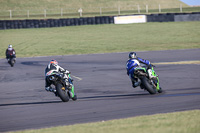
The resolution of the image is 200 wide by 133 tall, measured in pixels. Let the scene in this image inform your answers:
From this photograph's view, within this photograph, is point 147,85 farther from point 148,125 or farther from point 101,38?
point 101,38

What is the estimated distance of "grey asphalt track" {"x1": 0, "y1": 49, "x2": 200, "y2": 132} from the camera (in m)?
10.2

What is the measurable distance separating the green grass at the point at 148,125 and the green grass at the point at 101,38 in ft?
76.6

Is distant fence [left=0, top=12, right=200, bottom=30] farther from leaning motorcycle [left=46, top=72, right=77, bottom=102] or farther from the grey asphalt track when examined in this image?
leaning motorcycle [left=46, top=72, right=77, bottom=102]

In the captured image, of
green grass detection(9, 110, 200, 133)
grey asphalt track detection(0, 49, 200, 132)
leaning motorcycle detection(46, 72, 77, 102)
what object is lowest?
grey asphalt track detection(0, 49, 200, 132)

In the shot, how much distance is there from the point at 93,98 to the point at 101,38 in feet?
87.8

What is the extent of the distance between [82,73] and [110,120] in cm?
1092

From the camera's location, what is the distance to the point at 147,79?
13.1 m

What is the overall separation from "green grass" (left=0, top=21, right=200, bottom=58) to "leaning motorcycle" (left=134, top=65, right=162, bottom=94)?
19072 mm

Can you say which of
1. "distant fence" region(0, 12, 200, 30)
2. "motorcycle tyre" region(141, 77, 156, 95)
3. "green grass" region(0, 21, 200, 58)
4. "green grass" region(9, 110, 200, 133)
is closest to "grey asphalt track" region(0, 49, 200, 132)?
"motorcycle tyre" region(141, 77, 156, 95)

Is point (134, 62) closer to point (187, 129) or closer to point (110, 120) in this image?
point (110, 120)

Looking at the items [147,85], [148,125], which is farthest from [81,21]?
[148,125]

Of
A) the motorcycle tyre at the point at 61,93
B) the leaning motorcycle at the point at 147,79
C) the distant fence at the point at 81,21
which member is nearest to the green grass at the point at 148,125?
the motorcycle tyre at the point at 61,93

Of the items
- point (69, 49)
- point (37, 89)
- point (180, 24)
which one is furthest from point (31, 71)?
point (180, 24)

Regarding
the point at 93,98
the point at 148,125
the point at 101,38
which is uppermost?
the point at 101,38
